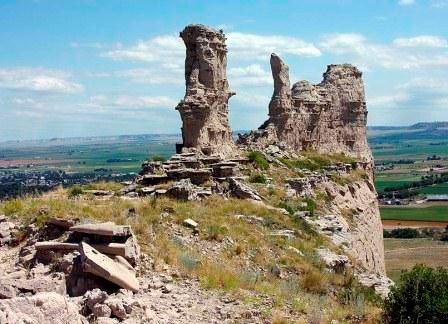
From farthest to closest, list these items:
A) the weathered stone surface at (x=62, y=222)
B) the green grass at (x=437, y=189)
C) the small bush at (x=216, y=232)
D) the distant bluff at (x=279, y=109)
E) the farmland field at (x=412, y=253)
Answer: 1. the green grass at (x=437, y=189)
2. the farmland field at (x=412, y=253)
3. the distant bluff at (x=279, y=109)
4. the small bush at (x=216, y=232)
5. the weathered stone surface at (x=62, y=222)

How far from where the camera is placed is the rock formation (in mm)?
30000

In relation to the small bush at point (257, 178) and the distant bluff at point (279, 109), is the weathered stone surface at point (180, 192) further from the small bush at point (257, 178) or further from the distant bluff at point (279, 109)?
the distant bluff at point (279, 109)

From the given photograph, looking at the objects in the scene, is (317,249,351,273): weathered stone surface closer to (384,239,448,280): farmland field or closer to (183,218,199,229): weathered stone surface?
(183,218,199,229): weathered stone surface

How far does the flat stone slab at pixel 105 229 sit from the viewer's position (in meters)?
12.6

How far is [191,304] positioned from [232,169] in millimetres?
16415

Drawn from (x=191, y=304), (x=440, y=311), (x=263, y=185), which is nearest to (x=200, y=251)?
(x=191, y=304)

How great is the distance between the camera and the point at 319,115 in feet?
137

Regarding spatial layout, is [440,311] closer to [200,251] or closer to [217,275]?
[217,275]

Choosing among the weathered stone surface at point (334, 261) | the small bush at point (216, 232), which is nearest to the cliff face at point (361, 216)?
the weathered stone surface at point (334, 261)

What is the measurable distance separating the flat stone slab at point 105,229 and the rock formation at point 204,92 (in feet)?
55.3

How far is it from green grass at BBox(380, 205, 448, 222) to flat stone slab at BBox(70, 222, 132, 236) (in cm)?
8916

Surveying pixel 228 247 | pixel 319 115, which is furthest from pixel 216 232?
pixel 319 115

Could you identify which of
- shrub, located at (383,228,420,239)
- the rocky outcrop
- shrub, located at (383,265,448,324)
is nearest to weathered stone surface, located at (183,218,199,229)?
shrub, located at (383,265,448,324)

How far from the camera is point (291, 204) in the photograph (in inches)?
1027
